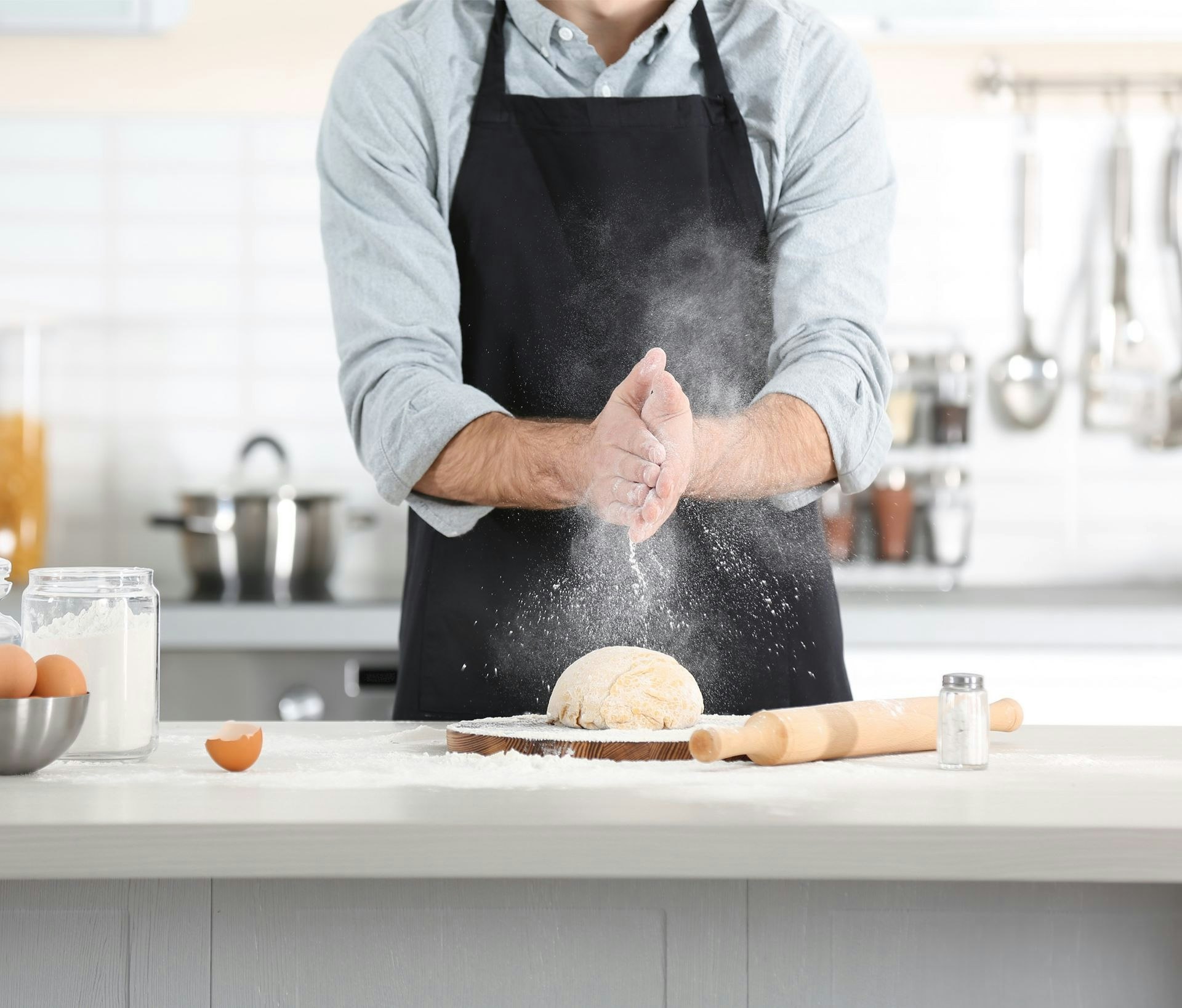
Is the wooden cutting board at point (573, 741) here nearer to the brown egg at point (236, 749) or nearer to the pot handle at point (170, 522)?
the brown egg at point (236, 749)

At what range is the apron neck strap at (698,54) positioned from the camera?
1690 mm

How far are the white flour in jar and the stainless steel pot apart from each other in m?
1.50

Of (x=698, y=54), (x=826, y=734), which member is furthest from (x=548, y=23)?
(x=826, y=734)

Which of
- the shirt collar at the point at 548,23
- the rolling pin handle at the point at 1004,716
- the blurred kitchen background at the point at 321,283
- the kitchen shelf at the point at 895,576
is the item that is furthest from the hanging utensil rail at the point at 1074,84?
the rolling pin handle at the point at 1004,716

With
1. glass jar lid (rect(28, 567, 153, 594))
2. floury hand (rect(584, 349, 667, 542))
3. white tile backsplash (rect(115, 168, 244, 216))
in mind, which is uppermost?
white tile backsplash (rect(115, 168, 244, 216))

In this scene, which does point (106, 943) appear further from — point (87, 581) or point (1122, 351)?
point (1122, 351)

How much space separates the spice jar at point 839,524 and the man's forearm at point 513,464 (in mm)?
1420

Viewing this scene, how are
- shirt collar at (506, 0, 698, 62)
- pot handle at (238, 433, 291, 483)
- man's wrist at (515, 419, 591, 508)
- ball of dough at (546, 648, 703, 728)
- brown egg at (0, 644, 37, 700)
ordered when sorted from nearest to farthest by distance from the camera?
1. brown egg at (0, 644, 37, 700)
2. ball of dough at (546, 648, 703, 728)
3. man's wrist at (515, 419, 591, 508)
4. shirt collar at (506, 0, 698, 62)
5. pot handle at (238, 433, 291, 483)

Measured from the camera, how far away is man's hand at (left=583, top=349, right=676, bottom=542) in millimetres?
1286

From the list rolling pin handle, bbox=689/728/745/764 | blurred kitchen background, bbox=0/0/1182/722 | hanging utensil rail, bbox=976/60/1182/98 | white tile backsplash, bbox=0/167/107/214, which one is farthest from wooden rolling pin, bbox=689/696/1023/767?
white tile backsplash, bbox=0/167/107/214

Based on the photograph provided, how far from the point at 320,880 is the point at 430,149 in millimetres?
1024

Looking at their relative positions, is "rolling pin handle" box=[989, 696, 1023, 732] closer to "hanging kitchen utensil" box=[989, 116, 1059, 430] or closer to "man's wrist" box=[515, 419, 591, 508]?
"man's wrist" box=[515, 419, 591, 508]

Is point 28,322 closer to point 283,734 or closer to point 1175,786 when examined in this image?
point 283,734

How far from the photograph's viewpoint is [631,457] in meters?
1.32
